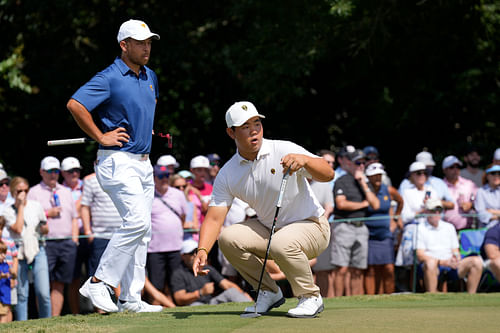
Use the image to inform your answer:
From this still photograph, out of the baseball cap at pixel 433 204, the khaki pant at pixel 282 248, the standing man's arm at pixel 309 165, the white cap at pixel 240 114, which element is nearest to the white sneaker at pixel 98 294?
the khaki pant at pixel 282 248

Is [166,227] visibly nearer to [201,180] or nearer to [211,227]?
[201,180]

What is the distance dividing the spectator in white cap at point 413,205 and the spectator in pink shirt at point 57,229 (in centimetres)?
410

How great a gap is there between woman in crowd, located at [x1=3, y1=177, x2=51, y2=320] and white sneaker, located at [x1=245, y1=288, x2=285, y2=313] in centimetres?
362

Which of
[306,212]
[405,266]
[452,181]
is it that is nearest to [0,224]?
[306,212]

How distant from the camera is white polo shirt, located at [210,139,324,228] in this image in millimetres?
6375

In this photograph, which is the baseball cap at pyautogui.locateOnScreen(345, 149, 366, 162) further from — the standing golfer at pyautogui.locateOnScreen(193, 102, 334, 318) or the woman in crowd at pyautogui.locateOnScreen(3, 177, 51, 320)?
the standing golfer at pyautogui.locateOnScreen(193, 102, 334, 318)

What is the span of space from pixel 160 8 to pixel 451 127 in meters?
6.49

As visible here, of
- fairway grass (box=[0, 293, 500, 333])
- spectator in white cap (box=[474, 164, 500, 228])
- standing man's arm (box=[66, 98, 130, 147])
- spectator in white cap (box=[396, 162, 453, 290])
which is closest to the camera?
fairway grass (box=[0, 293, 500, 333])

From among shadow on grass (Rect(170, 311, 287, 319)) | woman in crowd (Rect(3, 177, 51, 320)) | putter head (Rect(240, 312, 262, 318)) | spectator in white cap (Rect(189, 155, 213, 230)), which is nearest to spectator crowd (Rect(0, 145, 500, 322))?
woman in crowd (Rect(3, 177, 51, 320))

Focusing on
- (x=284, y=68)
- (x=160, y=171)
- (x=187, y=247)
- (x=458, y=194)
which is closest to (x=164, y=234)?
(x=187, y=247)

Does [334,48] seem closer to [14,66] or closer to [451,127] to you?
[451,127]

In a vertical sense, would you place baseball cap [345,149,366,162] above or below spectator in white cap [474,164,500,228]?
above

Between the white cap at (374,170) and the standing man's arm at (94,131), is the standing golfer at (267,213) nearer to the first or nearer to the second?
the standing man's arm at (94,131)

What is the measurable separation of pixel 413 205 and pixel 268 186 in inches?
202
